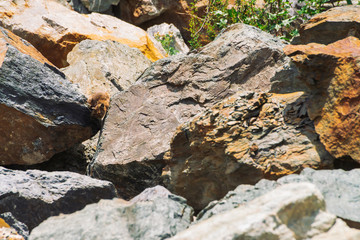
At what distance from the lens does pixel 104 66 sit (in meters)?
6.26

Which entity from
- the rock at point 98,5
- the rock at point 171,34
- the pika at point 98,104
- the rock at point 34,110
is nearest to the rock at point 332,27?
the pika at point 98,104

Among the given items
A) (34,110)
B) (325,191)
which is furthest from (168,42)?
(325,191)

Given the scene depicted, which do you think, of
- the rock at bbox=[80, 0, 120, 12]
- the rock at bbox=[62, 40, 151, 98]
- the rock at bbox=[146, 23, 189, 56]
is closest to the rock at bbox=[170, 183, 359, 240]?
the rock at bbox=[62, 40, 151, 98]

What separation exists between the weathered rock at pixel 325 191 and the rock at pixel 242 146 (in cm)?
44

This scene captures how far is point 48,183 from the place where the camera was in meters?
3.84

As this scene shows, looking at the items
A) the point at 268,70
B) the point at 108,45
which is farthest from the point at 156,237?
the point at 108,45

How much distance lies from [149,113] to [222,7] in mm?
Result: 5000

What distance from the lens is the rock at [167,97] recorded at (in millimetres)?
4547

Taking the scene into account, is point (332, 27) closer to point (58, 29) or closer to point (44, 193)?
point (44, 193)

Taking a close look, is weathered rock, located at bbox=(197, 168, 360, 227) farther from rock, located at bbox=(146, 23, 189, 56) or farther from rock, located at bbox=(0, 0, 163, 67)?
rock, located at bbox=(146, 23, 189, 56)

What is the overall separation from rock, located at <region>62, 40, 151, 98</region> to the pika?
0.27 meters

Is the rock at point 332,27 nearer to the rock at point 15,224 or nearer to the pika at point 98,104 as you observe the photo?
the pika at point 98,104

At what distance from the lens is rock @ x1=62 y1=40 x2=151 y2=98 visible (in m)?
6.08

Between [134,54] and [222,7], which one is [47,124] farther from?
[222,7]
